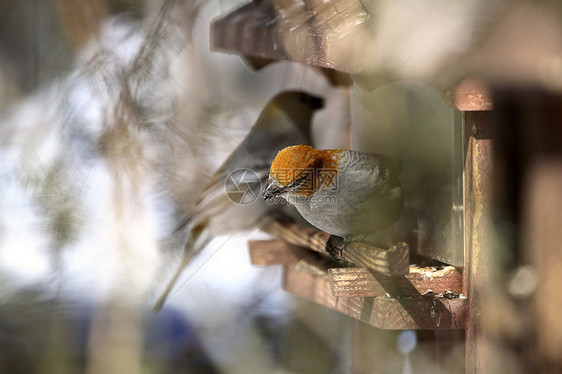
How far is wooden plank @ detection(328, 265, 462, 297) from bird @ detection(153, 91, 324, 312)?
70 centimetres

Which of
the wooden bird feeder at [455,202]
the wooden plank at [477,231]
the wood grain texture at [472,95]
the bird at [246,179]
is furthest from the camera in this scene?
the bird at [246,179]

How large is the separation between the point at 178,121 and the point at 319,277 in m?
0.86

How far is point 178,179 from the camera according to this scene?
2.06m

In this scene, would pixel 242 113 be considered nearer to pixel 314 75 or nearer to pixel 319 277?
pixel 314 75

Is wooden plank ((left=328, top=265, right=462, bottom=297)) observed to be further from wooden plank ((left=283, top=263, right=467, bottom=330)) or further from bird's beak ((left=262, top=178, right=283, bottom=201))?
bird's beak ((left=262, top=178, right=283, bottom=201))

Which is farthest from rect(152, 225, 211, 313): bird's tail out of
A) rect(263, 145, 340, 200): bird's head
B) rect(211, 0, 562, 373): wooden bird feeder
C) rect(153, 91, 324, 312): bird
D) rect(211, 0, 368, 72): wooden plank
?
rect(263, 145, 340, 200): bird's head

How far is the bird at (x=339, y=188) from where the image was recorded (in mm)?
1146

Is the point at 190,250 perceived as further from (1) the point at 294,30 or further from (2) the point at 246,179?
(1) the point at 294,30

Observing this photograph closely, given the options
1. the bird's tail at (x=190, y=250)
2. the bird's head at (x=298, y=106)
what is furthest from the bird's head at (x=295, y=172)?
the bird's head at (x=298, y=106)

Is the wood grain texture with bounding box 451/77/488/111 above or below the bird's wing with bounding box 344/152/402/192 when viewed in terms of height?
above

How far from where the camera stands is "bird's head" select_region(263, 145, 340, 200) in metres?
1.13

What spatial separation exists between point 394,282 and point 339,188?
25 cm

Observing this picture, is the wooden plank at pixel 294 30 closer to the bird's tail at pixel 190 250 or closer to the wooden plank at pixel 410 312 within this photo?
the wooden plank at pixel 410 312

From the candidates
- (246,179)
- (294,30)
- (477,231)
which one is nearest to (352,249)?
(477,231)
